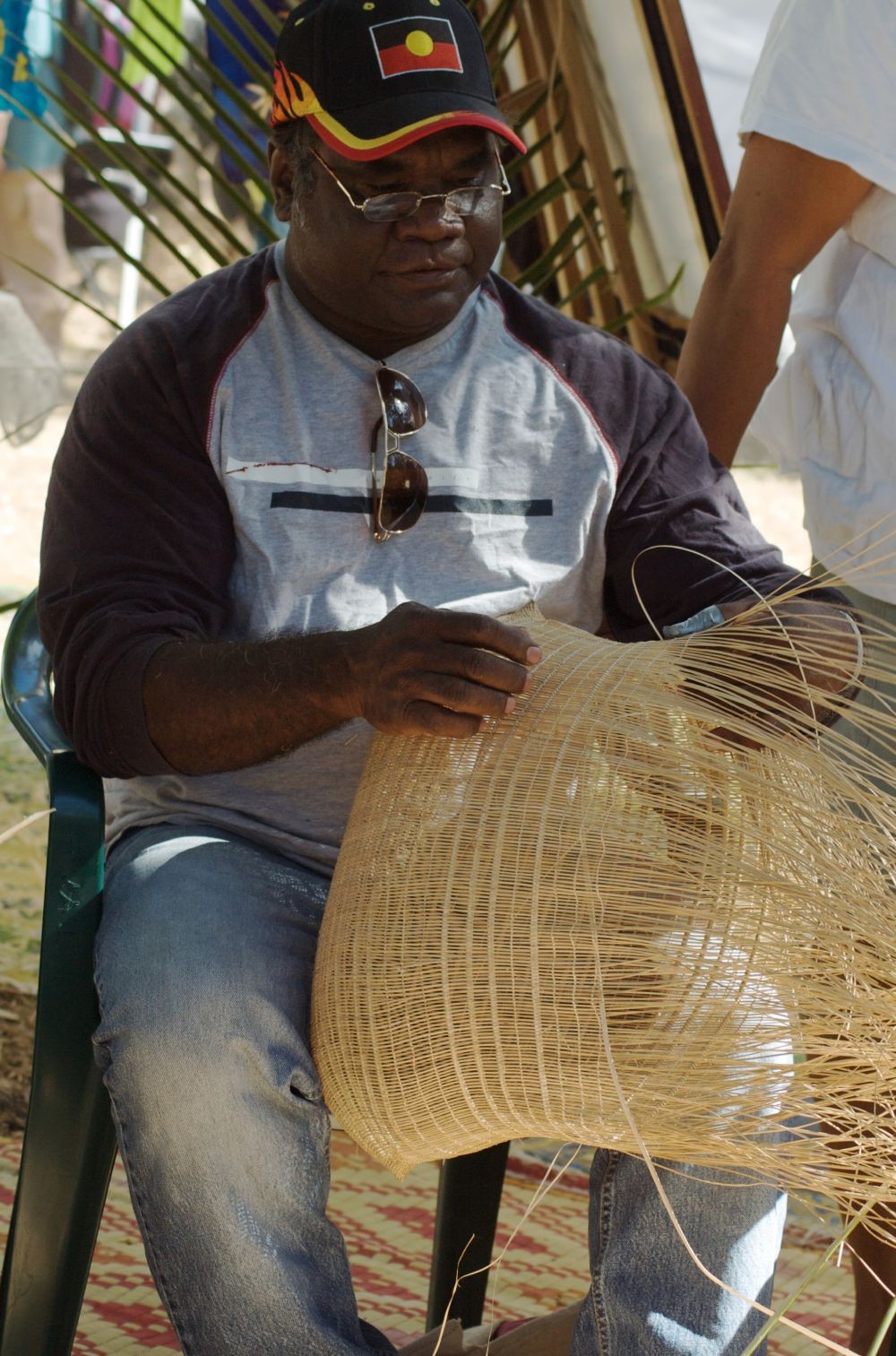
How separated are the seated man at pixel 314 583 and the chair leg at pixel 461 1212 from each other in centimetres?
41

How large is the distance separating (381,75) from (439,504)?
1.34ft

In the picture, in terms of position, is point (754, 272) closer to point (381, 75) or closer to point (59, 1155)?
point (381, 75)

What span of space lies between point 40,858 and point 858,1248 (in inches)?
70.8

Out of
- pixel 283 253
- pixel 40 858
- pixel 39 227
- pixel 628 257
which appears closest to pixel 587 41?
pixel 628 257

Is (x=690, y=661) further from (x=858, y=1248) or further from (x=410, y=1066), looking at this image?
(x=858, y=1248)

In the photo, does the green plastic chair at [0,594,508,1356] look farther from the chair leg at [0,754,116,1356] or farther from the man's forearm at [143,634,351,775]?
the man's forearm at [143,634,351,775]

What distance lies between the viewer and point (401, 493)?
4.91 ft

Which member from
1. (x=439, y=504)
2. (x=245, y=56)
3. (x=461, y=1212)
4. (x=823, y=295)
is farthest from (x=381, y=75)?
(x=461, y=1212)

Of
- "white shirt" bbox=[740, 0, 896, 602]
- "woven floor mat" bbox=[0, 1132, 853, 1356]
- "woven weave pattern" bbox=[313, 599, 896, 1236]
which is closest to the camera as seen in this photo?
"woven weave pattern" bbox=[313, 599, 896, 1236]

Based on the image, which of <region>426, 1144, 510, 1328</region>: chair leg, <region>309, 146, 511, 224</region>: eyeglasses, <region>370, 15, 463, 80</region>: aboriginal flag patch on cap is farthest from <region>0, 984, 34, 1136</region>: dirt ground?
<region>370, 15, 463, 80</region>: aboriginal flag patch on cap

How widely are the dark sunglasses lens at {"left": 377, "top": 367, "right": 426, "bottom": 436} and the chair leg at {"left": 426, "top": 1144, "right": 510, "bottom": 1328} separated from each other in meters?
0.75

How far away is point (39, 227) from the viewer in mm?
5031

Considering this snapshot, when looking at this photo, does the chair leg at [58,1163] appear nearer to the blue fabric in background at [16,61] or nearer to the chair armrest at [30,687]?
the chair armrest at [30,687]

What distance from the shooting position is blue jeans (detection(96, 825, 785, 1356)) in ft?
3.74
